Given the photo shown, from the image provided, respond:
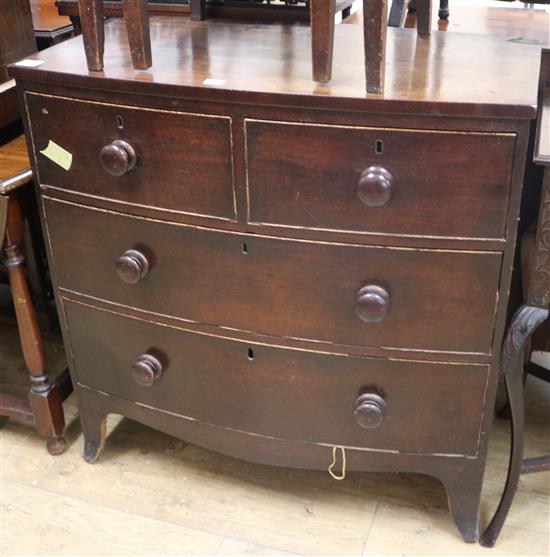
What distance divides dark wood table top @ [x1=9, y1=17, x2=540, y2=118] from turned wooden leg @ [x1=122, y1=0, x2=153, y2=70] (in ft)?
0.06

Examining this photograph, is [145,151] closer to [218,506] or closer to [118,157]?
[118,157]

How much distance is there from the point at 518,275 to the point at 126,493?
3.19 feet

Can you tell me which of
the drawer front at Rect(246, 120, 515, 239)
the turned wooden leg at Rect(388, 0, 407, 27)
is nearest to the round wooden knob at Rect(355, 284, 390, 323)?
the drawer front at Rect(246, 120, 515, 239)

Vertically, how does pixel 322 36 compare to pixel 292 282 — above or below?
above

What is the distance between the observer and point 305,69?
Answer: 4.25ft

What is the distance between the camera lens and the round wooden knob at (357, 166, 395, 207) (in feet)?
3.88

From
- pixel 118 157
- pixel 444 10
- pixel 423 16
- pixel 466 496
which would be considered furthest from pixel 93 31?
pixel 466 496

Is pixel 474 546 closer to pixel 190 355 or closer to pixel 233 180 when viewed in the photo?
pixel 190 355

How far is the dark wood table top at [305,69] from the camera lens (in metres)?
1.15

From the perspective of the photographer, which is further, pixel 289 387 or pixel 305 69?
pixel 289 387

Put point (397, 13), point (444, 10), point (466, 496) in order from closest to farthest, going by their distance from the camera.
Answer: point (466, 496) < point (397, 13) < point (444, 10)

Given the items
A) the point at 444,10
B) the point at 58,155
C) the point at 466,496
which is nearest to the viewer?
the point at 58,155

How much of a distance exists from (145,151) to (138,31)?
0.64 feet

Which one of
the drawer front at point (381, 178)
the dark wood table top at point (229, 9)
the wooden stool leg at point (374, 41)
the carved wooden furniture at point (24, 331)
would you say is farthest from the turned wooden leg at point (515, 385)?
the carved wooden furniture at point (24, 331)
